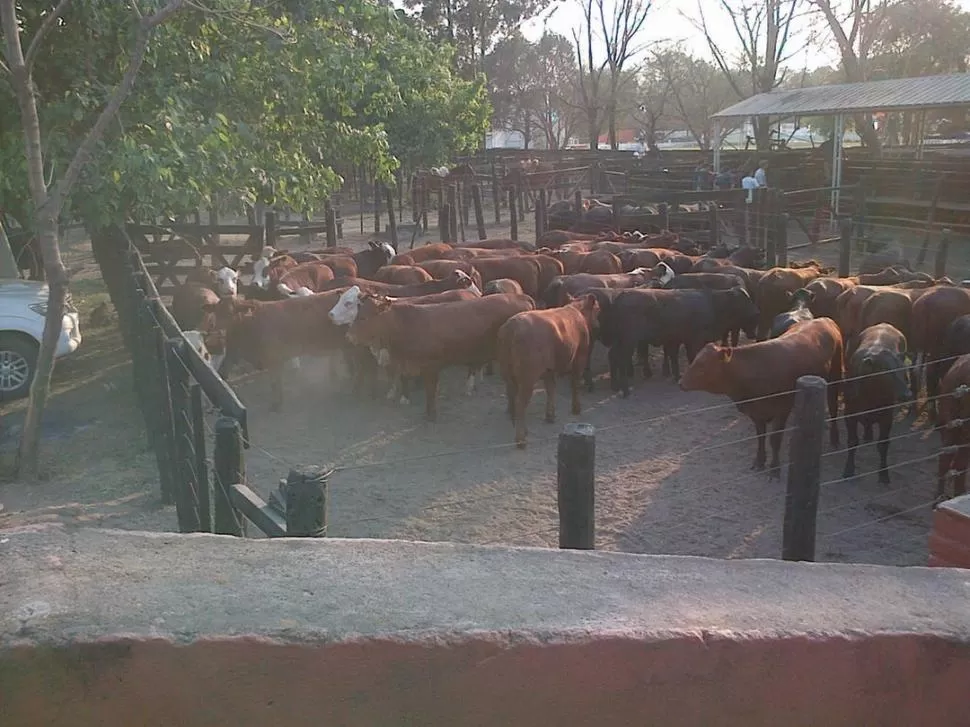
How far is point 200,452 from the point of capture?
5.23 metres

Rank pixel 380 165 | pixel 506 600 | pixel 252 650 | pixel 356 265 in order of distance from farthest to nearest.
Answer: pixel 356 265 < pixel 380 165 < pixel 506 600 < pixel 252 650

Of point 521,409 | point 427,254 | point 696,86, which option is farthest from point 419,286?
point 696,86

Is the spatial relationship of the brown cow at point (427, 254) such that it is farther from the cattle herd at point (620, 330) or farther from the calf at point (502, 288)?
the calf at point (502, 288)

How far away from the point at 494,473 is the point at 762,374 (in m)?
2.45

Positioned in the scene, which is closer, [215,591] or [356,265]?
[215,591]

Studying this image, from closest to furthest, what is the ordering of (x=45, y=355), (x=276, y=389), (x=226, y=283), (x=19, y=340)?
1. (x=45, y=355)
2. (x=19, y=340)
3. (x=276, y=389)
4. (x=226, y=283)

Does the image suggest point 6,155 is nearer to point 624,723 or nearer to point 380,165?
point 380,165

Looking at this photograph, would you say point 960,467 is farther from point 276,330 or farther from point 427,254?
point 427,254

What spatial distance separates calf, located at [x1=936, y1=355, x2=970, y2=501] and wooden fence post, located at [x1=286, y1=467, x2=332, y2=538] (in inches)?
201

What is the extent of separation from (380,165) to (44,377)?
5212 millimetres

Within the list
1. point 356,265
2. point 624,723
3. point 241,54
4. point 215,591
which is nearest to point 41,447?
point 241,54

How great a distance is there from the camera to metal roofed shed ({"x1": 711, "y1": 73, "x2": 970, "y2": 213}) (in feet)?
65.5

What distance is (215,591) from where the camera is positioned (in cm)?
217

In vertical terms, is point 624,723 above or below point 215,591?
below
